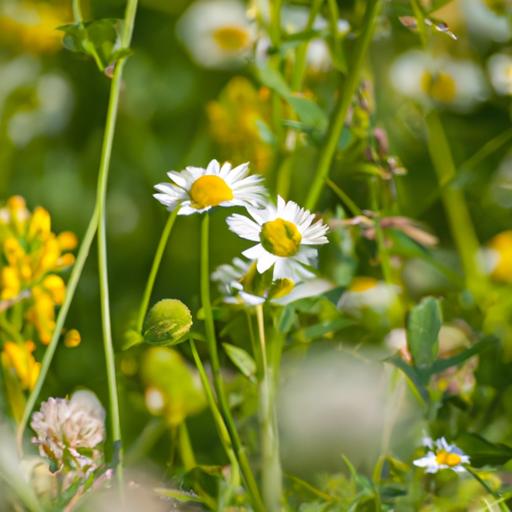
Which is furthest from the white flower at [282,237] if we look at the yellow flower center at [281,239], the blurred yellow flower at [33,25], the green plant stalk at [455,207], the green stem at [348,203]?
the blurred yellow flower at [33,25]

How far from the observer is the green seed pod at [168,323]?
1.40 feet

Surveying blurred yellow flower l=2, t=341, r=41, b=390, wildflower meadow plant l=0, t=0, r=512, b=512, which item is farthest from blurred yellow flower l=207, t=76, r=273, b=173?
blurred yellow flower l=2, t=341, r=41, b=390

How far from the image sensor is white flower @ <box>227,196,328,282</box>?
0.43 metres

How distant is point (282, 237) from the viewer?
1.43 ft

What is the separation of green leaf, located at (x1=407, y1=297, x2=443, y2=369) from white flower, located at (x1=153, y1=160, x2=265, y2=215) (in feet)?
0.34

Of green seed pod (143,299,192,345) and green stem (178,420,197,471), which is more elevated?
green seed pod (143,299,192,345)

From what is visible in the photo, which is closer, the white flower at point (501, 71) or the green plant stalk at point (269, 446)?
the green plant stalk at point (269, 446)

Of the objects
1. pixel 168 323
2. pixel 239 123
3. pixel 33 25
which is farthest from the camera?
pixel 33 25

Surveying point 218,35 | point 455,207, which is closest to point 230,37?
point 218,35

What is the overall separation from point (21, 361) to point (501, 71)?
49cm

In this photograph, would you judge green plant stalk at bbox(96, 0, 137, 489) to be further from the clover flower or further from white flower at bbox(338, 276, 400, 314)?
white flower at bbox(338, 276, 400, 314)

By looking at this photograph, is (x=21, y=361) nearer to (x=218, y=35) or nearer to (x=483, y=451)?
(x=483, y=451)

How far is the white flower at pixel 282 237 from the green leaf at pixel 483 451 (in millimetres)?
144

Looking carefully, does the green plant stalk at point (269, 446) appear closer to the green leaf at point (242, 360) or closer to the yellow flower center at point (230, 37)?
the green leaf at point (242, 360)
